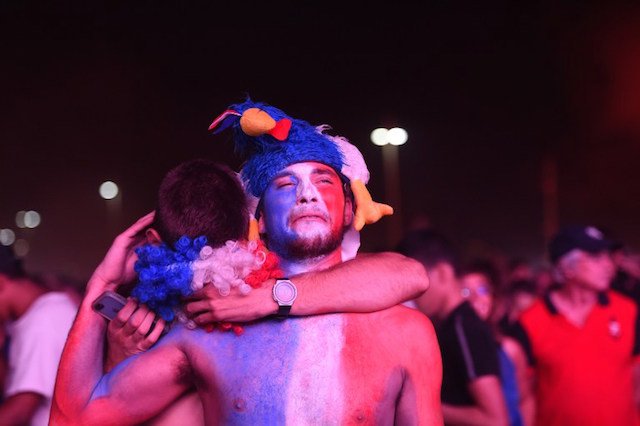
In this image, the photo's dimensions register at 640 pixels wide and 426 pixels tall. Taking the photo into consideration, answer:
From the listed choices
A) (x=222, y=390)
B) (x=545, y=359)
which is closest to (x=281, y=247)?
(x=222, y=390)

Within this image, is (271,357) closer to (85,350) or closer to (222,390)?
(222,390)

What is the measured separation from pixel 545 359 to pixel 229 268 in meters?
3.42

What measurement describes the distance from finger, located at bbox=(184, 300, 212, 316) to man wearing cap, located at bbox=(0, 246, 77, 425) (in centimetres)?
205

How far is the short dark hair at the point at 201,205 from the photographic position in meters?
2.93

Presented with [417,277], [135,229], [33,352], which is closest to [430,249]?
[417,277]

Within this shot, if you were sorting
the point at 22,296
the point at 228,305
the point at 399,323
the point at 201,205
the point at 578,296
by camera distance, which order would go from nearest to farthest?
1. the point at 228,305
2. the point at 201,205
3. the point at 399,323
4. the point at 22,296
5. the point at 578,296

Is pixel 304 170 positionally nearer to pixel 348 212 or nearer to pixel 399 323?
pixel 348 212

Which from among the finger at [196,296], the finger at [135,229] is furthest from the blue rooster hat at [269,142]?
the finger at [196,296]

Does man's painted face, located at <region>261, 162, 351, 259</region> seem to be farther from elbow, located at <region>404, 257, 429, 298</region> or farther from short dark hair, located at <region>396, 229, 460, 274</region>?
short dark hair, located at <region>396, 229, 460, 274</region>

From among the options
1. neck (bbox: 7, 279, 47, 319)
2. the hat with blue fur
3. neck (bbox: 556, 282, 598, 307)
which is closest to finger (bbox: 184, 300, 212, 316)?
the hat with blue fur

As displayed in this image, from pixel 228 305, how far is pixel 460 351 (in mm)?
2059

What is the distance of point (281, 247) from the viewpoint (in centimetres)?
313

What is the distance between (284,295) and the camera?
290cm

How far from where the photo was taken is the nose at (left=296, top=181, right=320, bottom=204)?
10.2 feet
